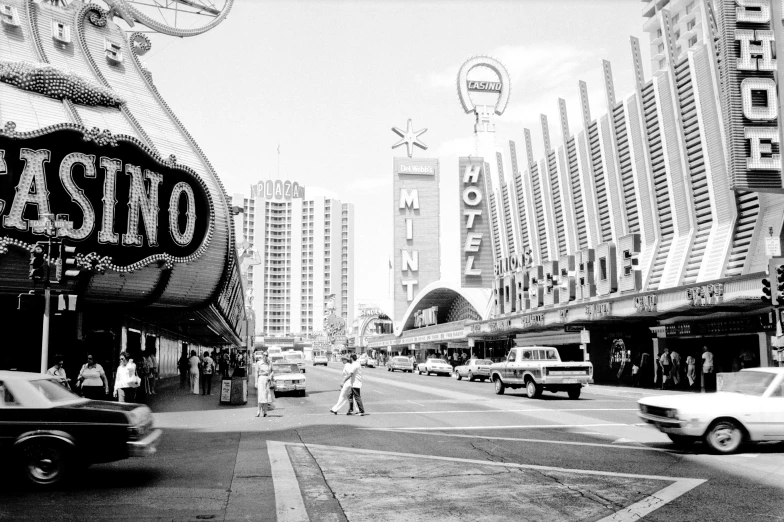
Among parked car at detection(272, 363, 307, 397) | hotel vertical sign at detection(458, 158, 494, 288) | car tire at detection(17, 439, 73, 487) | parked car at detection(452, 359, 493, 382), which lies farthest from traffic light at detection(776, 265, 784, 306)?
hotel vertical sign at detection(458, 158, 494, 288)

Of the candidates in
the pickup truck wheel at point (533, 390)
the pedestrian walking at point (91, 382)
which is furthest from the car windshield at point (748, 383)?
the pedestrian walking at point (91, 382)

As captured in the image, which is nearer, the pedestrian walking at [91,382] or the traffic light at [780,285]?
the pedestrian walking at [91,382]

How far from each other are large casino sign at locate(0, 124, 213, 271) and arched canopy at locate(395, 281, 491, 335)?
50242 millimetres

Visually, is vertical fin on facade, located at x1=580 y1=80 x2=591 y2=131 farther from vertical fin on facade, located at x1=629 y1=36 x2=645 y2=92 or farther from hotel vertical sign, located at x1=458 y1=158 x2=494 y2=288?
→ hotel vertical sign, located at x1=458 y1=158 x2=494 y2=288

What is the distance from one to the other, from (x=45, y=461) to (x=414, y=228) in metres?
111

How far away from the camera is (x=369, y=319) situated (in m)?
135

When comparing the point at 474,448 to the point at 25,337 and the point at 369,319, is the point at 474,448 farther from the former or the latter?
the point at 369,319

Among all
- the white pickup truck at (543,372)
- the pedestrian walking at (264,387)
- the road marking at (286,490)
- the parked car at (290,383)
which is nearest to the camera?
the road marking at (286,490)

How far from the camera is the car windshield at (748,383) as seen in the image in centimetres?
1255

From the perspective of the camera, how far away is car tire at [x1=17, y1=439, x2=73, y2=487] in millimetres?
9242

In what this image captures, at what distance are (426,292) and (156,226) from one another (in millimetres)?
67426

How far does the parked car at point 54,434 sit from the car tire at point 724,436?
8745mm

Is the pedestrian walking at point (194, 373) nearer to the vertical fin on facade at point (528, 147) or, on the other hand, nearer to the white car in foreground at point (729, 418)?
the white car in foreground at point (729, 418)

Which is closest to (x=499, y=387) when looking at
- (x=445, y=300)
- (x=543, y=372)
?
(x=543, y=372)
